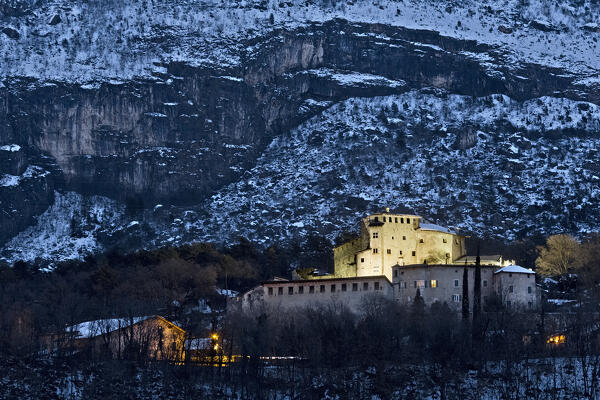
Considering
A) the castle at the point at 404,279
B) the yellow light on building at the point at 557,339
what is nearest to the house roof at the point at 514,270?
the castle at the point at 404,279

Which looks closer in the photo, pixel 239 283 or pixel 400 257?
pixel 400 257

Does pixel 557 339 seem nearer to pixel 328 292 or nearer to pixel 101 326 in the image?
pixel 328 292

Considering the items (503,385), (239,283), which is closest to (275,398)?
(503,385)

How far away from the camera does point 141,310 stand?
151 m

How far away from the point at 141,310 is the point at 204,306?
12.6 metres

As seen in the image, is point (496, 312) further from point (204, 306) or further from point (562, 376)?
point (204, 306)

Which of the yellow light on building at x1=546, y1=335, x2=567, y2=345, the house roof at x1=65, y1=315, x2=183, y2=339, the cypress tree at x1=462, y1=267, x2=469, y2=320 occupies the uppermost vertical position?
the cypress tree at x1=462, y1=267, x2=469, y2=320

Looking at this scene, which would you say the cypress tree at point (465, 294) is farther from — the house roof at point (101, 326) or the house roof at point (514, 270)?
the house roof at point (101, 326)

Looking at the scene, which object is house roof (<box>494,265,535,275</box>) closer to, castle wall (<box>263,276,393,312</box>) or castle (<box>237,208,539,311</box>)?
castle (<box>237,208,539,311</box>)

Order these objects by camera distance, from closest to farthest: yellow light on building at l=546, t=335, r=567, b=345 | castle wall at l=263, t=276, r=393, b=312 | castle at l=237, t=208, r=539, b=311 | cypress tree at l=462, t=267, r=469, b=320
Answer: yellow light on building at l=546, t=335, r=567, b=345 < cypress tree at l=462, t=267, r=469, b=320 < castle at l=237, t=208, r=539, b=311 < castle wall at l=263, t=276, r=393, b=312

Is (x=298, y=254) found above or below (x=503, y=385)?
above

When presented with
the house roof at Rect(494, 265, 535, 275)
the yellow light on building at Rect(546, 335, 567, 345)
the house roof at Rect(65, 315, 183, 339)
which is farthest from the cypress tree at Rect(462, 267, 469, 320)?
the house roof at Rect(65, 315, 183, 339)

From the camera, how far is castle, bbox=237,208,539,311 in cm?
14975

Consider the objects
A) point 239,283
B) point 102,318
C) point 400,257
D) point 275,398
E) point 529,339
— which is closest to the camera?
point 275,398
